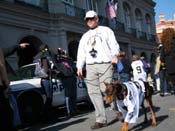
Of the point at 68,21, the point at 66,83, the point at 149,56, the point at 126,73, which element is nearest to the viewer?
the point at 66,83

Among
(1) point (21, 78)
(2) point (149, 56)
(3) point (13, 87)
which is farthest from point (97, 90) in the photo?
(2) point (149, 56)

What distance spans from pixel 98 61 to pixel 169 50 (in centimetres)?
543

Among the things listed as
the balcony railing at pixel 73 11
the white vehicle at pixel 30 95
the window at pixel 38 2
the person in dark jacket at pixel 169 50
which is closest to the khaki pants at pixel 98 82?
the white vehicle at pixel 30 95

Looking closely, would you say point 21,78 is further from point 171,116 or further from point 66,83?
point 171,116

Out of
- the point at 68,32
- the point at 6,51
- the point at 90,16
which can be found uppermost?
the point at 68,32

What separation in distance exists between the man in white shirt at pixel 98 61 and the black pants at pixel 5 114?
6.13ft

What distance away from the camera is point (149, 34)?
42406mm

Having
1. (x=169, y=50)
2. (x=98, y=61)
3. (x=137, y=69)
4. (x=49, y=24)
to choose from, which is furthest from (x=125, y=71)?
(x=49, y=24)

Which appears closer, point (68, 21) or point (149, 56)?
point (68, 21)

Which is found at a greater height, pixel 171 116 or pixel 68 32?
pixel 68 32

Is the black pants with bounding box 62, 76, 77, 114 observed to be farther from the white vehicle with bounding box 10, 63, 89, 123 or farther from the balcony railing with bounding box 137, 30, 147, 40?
the balcony railing with bounding box 137, 30, 147, 40

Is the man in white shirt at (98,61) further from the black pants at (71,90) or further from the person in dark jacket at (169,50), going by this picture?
the person in dark jacket at (169,50)

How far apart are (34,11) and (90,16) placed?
13.9 meters

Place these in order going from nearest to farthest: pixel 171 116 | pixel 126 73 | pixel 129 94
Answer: pixel 129 94 → pixel 171 116 → pixel 126 73
